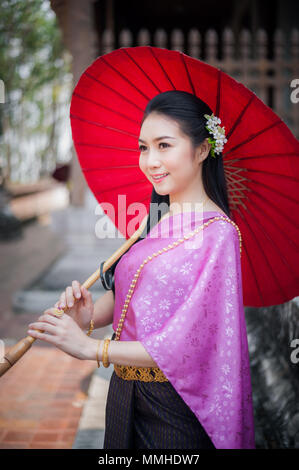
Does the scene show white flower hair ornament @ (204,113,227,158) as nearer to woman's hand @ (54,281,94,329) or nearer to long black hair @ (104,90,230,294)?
long black hair @ (104,90,230,294)

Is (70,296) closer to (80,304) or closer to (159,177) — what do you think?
(80,304)

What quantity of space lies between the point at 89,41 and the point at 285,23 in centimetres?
306

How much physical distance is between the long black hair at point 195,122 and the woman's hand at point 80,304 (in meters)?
0.54

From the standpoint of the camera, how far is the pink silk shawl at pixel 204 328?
1.17m

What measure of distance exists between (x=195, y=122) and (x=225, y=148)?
6.4 inches

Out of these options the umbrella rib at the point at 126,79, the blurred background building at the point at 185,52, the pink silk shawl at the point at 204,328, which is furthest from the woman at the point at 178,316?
the blurred background building at the point at 185,52

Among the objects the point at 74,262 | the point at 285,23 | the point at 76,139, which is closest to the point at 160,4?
the point at 285,23

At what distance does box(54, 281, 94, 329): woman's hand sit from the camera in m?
1.43

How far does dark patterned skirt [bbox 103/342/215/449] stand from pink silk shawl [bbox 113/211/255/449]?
149 millimetres

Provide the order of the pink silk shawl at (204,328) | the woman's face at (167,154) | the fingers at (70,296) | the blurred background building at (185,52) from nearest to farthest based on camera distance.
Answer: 1. the pink silk shawl at (204,328)
2. the woman's face at (167,154)
3. the fingers at (70,296)
4. the blurred background building at (185,52)

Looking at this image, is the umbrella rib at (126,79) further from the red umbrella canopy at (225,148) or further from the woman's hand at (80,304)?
the woman's hand at (80,304)

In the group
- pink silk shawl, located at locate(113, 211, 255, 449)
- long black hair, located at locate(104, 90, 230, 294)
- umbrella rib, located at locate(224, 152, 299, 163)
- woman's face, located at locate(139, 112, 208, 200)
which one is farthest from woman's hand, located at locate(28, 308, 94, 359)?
umbrella rib, located at locate(224, 152, 299, 163)

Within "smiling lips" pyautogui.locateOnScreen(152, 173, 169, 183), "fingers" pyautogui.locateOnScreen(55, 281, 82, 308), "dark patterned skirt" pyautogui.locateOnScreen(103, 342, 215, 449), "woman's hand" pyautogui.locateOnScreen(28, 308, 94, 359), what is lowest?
"dark patterned skirt" pyautogui.locateOnScreen(103, 342, 215, 449)

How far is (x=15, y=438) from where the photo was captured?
2625 mm
